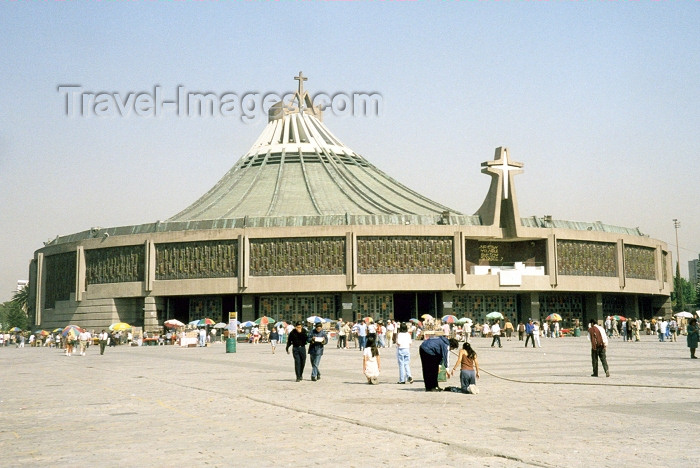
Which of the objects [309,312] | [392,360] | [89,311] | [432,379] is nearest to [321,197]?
[309,312]

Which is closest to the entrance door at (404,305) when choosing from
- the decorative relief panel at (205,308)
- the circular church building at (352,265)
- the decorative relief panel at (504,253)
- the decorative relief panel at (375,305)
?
the circular church building at (352,265)

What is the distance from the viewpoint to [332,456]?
8305 mm

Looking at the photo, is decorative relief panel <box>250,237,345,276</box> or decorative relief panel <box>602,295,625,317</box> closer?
decorative relief panel <box>250,237,345,276</box>

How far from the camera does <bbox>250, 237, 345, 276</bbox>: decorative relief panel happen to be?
5538 centimetres

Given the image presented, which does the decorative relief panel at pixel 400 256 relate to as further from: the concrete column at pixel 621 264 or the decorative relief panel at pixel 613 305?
the decorative relief panel at pixel 613 305

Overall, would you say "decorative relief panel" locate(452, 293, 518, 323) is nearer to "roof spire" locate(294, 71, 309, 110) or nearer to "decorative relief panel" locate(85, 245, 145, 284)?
"decorative relief panel" locate(85, 245, 145, 284)

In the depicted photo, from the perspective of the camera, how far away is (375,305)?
56719 mm

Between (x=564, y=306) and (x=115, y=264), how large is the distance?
32274mm

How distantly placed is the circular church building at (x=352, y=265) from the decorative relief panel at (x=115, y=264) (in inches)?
3.4

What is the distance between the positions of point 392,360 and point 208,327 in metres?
32.7

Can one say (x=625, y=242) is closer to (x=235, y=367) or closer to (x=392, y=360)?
(x=392, y=360)

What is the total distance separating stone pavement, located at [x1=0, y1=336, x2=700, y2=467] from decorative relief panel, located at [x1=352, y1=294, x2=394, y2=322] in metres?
37.0

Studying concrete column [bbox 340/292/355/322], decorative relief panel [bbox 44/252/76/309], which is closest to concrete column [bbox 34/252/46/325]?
decorative relief panel [bbox 44/252/76/309]

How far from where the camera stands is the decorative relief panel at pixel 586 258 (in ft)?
189
